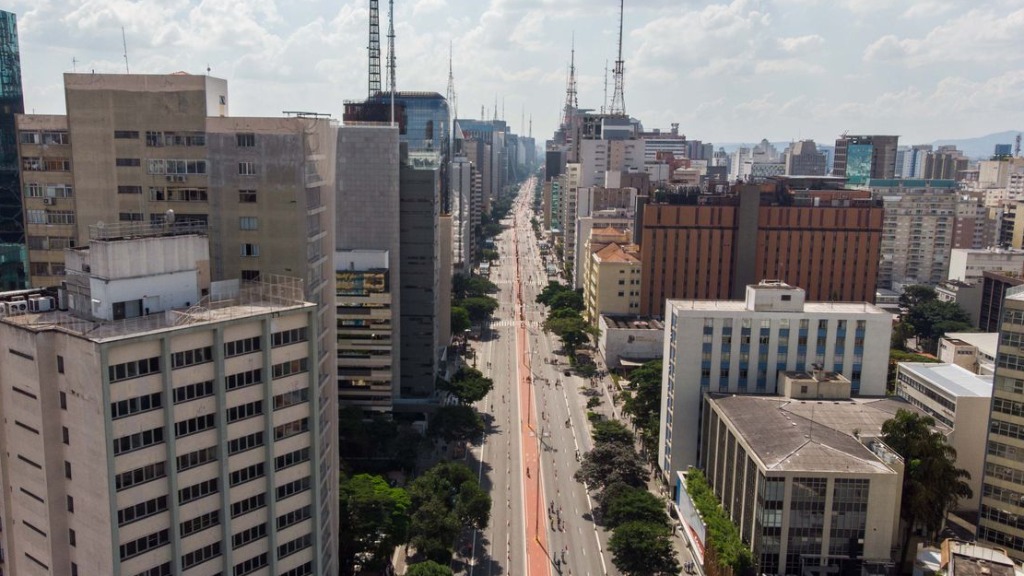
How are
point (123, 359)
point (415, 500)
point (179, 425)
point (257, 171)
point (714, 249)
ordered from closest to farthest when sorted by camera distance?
1. point (123, 359)
2. point (179, 425)
3. point (257, 171)
4. point (415, 500)
5. point (714, 249)

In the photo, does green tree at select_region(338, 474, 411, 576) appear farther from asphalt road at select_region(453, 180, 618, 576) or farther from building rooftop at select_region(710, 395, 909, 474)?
building rooftop at select_region(710, 395, 909, 474)

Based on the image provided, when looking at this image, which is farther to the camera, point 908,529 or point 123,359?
point 908,529

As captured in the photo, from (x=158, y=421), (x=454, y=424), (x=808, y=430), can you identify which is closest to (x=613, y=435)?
(x=454, y=424)

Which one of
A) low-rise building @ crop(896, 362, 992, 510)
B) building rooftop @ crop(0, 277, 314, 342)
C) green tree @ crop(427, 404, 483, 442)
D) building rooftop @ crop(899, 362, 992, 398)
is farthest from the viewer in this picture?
green tree @ crop(427, 404, 483, 442)

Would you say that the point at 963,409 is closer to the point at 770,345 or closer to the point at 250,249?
A: the point at 770,345

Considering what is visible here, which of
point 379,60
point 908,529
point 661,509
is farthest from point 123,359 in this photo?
point 379,60

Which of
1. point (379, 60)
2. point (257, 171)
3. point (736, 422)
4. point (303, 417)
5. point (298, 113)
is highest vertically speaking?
point (379, 60)

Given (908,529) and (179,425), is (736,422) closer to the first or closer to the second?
(908,529)

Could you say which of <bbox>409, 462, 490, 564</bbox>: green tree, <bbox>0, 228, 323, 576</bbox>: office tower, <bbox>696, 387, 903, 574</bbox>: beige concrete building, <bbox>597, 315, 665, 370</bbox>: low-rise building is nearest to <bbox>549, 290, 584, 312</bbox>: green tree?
<bbox>597, 315, 665, 370</bbox>: low-rise building
